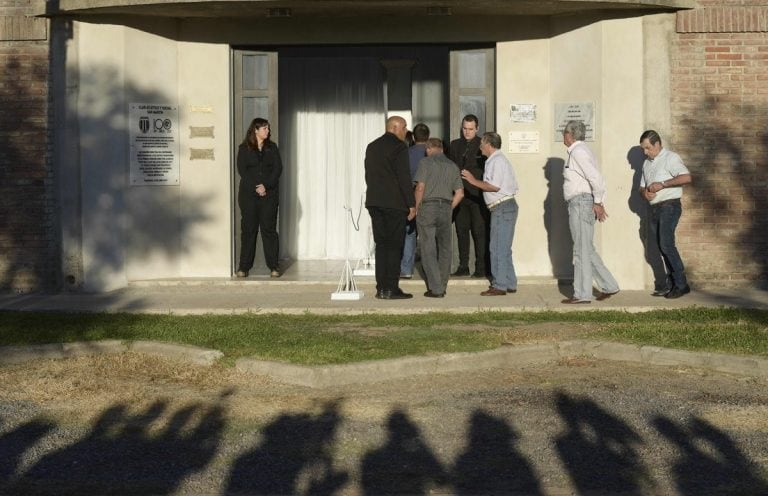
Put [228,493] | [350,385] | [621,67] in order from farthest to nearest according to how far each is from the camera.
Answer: [621,67] → [350,385] → [228,493]

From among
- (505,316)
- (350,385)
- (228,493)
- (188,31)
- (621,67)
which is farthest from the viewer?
(188,31)

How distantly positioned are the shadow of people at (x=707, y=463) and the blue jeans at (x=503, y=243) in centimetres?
715

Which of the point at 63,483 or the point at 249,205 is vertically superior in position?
the point at 249,205

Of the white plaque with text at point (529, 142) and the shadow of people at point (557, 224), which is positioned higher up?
the white plaque with text at point (529, 142)

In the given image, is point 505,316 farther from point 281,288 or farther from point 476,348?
point 281,288

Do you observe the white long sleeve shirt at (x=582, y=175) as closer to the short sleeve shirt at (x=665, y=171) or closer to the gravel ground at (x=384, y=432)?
the short sleeve shirt at (x=665, y=171)

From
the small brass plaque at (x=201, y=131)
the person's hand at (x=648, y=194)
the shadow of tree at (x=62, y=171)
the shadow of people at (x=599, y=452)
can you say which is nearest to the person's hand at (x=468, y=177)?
the person's hand at (x=648, y=194)

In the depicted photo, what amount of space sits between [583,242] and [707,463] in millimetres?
7260

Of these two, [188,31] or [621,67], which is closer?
[621,67]

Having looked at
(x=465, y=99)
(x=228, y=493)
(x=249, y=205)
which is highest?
(x=465, y=99)

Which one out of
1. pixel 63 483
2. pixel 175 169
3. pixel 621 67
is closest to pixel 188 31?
pixel 175 169

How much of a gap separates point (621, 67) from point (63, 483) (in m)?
11.1

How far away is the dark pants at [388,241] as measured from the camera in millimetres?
15164

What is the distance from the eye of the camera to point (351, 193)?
2184cm
